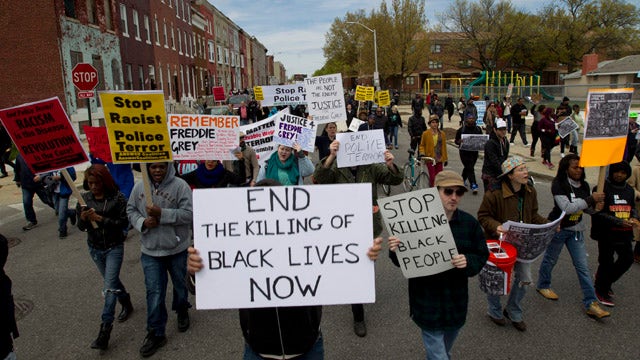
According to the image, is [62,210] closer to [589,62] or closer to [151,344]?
[151,344]

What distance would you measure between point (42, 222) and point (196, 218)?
27.0 feet

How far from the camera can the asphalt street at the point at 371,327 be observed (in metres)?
4.12

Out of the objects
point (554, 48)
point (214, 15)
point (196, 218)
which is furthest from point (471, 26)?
point (196, 218)

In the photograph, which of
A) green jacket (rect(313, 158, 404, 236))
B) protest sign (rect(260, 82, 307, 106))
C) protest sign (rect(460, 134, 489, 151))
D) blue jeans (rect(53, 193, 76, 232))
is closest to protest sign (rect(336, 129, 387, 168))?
green jacket (rect(313, 158, 404, 236))

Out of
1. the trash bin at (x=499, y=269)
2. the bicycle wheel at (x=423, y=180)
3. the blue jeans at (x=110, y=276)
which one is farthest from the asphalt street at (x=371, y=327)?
the bicycle wheel at (x=423, y=180)

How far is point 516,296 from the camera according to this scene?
174 inches

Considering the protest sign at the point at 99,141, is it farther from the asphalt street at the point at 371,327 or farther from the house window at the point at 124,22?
the house window at the point at 124,22

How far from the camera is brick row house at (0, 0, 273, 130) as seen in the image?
828 inches

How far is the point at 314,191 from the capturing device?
2654 millimetres

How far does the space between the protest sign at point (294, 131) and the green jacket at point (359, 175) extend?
1348mm

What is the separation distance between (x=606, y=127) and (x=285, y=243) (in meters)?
3.75

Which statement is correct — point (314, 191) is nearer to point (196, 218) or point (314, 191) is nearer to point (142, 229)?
point (196, 218)

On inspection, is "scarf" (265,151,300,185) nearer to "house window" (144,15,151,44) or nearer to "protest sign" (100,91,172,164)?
"protest sign" (100,91,172,164)

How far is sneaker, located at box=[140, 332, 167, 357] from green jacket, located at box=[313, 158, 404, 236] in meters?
2.19
